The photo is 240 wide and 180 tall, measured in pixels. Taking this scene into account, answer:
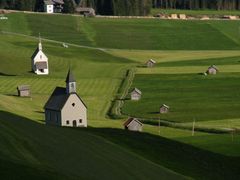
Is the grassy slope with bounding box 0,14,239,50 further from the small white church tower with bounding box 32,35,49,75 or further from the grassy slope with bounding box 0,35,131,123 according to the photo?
the small white church tower with bounding box 32,35,49,75

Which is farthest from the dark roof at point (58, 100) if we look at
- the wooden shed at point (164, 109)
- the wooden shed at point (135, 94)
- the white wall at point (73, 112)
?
the wooden shed at point (135, 94)

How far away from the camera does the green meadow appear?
117 feet

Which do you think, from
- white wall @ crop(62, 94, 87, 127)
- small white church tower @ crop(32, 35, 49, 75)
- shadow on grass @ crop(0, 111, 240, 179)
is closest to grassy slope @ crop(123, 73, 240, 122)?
white wall @ crop(62, 94, 87, 127)

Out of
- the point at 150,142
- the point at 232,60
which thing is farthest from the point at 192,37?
the point at 150,142

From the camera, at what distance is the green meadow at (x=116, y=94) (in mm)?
35531

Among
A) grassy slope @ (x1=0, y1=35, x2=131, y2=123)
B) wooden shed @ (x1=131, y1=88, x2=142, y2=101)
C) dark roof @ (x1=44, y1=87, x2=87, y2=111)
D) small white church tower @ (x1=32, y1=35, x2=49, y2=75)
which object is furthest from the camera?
small white church tower @ (x1=32, y1=35, x2=49, y2=75)

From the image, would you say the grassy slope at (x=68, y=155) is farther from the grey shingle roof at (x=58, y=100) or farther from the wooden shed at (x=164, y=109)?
the wooden shed at (x=164, y=109)

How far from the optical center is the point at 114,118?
236 ft

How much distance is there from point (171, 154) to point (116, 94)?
45854mm

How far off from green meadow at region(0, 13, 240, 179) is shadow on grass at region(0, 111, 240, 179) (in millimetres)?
97

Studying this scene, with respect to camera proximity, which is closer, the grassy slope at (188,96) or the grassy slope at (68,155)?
the grassy slope at (68,155)

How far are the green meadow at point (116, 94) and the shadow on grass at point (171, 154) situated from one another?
10 cm

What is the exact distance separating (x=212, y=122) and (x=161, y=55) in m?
81.1

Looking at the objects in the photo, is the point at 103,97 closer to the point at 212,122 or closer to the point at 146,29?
the point at 212,122
